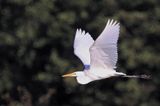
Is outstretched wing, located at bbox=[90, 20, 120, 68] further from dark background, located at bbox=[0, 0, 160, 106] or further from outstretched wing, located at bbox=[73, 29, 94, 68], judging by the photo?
dark background, located at bbox=[0, 0, 160, 106]

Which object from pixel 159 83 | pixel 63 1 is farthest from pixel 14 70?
pixel 159 83

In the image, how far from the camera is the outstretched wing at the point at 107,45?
28.5 ft

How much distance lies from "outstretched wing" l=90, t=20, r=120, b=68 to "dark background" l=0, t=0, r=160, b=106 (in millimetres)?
7350

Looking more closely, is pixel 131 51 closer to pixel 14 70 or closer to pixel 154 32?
pixel 154 32

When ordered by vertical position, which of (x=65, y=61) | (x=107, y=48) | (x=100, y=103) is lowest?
(x=100, y=103)

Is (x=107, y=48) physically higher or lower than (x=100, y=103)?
higher

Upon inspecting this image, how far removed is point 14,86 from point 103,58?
9729 millimetres

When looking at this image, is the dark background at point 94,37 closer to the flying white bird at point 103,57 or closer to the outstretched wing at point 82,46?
the outstretched wing at point 82,46

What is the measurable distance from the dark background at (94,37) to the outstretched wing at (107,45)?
7.35m

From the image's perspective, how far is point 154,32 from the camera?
56.4 ft

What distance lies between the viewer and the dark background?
16.8m

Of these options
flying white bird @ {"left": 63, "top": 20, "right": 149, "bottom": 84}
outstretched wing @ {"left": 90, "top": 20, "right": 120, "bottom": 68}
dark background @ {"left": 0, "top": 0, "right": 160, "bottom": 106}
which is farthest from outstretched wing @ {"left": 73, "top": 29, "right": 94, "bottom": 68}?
dark background @ {"left": 0, "top": 0, "right": 160, "bottom": 106}

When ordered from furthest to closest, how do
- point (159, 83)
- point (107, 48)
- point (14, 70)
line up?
point (14, 70), point (159, 83), point (107, 48)

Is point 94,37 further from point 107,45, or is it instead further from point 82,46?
point 107,45
